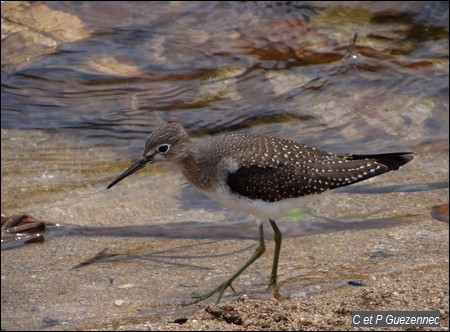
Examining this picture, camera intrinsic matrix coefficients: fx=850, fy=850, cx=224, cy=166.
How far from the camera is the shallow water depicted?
21.1ft

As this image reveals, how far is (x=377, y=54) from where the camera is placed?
34.0 feet

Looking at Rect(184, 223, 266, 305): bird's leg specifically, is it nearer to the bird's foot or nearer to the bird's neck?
the bird's foot

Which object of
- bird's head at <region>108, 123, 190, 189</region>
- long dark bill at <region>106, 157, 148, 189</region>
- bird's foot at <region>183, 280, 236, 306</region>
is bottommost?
bird's foot at <region>183, 280, 236, 306</region>

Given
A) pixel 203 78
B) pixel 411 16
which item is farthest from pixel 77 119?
pixel 411 16

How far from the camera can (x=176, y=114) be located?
9.12m

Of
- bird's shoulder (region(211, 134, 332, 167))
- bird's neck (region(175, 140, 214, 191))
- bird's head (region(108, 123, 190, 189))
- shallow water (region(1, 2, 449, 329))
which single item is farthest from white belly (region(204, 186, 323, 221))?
shallow water (region(1, 2, 449, 329))

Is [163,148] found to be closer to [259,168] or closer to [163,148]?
[163,148]

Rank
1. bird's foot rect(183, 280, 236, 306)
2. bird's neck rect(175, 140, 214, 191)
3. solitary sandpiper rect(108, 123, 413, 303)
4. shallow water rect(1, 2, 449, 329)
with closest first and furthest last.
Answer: bird's foot rect(183, 280, 236, 306) → solitary sandpiper rect(108, 123, 413, 303) → bird's neck rect(175, 140, 214, 191) → shallow water rect(1, 2, 449, 329)

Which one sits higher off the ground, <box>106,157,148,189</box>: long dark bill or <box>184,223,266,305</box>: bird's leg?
<box>106,157,148,189</box>: long dark bill

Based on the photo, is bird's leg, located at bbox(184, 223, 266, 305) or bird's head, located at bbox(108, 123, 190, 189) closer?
bird's leg, located at bbox(184, 223, 266, 305)

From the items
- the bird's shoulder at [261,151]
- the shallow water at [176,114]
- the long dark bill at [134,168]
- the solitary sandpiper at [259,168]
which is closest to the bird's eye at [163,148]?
the solitary sandpiper at [259,168]

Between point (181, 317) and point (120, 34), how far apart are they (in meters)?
5.54

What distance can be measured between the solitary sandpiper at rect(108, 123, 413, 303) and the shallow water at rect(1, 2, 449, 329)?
1.94ft

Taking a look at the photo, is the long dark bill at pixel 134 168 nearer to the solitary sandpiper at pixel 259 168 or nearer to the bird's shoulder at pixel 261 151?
the solitary sandpiper at pixel 259 168
